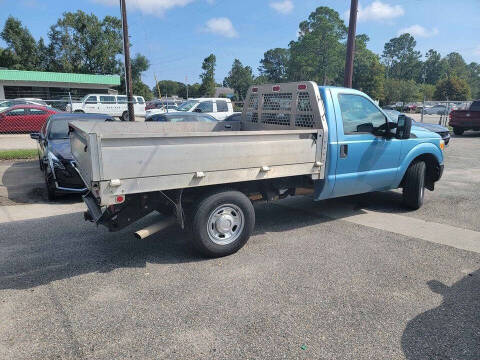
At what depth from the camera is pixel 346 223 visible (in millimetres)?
5828

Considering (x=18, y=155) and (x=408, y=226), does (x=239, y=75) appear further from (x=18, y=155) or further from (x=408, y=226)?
(x=408, y=226)

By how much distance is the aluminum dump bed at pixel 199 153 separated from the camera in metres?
3.51

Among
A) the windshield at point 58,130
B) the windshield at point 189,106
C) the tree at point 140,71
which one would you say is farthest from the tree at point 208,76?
the windshield at point 58,130

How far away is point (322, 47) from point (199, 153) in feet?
287

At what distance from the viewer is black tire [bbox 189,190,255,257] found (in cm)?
417

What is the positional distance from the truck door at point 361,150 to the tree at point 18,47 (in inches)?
2461

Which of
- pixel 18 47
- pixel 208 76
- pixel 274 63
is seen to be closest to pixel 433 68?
pixel 274 63

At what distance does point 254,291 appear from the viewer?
369cm

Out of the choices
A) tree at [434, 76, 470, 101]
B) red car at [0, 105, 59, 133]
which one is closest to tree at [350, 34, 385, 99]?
tree at [434, 76, 470, 101]

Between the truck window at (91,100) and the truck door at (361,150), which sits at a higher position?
the truck window at (91,100)

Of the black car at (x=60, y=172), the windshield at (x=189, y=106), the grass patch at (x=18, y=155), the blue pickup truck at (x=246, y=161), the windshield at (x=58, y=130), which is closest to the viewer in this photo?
the blue pickup truck at (x=246, y=161)

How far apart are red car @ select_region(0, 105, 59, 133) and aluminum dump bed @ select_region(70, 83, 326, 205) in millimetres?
16395

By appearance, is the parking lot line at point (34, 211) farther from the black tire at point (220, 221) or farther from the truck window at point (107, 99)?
the truck window at point (107, 99)

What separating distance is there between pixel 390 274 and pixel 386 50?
155 m
